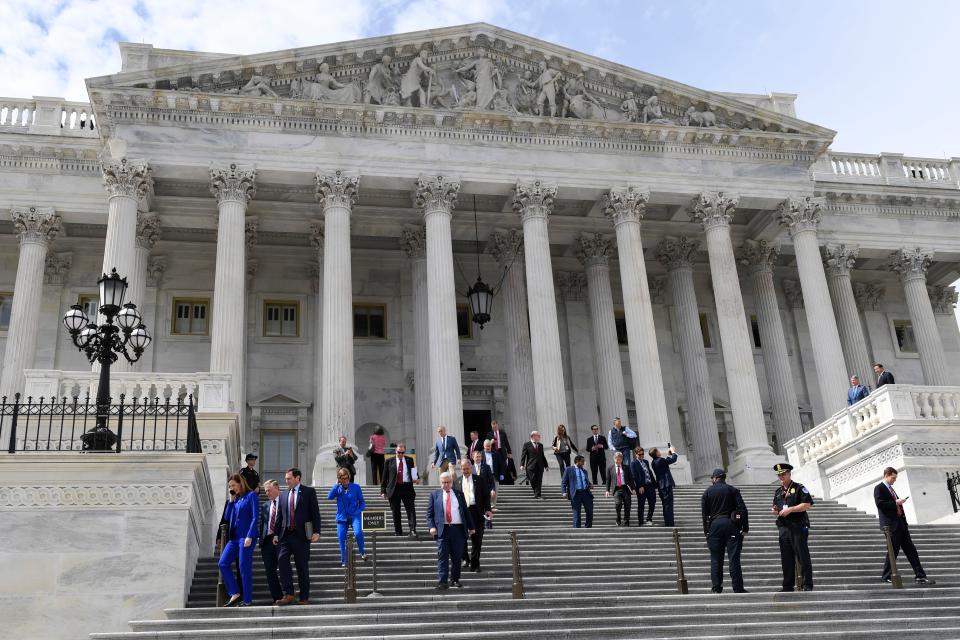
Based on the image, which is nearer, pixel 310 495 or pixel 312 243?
pixel 310 495

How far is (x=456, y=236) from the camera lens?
37312 millimetres

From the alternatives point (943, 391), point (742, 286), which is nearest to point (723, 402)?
point (742, 286)

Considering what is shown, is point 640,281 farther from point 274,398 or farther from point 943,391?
point 274,398

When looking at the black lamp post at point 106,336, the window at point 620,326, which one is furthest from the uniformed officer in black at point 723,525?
the window at point 620,326

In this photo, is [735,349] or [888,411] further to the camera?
[735,349]

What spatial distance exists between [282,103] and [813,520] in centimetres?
1982

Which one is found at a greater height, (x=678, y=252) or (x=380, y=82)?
(x=380, y=82)

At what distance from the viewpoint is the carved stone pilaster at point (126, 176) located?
29.8m

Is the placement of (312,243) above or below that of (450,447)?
above

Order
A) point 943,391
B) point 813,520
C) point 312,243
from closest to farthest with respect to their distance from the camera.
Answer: point 813,520 → point 943,391 → point 312,243

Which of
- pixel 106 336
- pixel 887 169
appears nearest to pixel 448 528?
pixel 106 336

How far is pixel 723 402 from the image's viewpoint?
39.5 meters

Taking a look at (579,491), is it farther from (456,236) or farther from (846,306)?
(846,306)

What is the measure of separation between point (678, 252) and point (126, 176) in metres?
19.7
